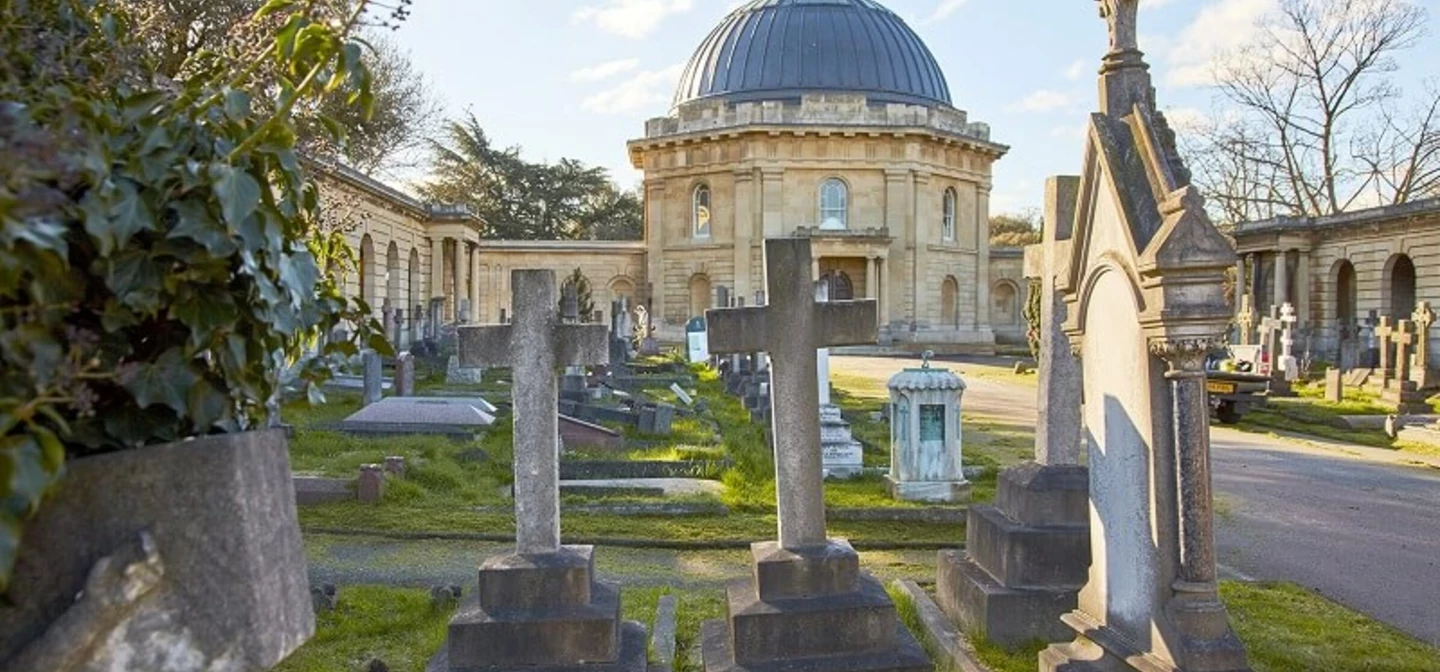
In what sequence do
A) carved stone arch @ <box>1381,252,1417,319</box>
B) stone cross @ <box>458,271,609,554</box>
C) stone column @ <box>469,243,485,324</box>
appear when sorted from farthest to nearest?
1. stone column @ <box>469,243,485,324</box>
2. carved stone arch @ <box>1381,252,1417,319</box>
3. stone cross @ <box>458,271,609,554</box>

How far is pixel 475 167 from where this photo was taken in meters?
57.2

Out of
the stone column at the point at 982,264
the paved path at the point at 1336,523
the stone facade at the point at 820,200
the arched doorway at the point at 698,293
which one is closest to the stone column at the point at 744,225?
the stone facade at the point at 820,200

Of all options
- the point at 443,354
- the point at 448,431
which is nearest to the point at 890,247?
the point at 443,354

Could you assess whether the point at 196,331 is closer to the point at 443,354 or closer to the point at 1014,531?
the point at 1014,531

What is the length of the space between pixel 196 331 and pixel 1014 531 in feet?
15.3

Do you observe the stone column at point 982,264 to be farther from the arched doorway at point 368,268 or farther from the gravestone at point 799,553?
the gravestone at point 799,553

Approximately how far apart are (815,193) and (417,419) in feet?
109

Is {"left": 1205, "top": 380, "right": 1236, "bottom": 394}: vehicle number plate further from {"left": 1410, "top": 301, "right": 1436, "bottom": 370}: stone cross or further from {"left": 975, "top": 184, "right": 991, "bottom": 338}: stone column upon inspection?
{"left": 975, "top": 184, "right": 991, "bottom": 338}: stone column

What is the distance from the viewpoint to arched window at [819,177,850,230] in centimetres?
4459

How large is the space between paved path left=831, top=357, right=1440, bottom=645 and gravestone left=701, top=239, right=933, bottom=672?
3541 millimetres

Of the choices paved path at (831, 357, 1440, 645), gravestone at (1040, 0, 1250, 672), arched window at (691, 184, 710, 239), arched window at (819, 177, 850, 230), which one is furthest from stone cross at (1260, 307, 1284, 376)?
gravestone at (1040, 0, 1250, 672)

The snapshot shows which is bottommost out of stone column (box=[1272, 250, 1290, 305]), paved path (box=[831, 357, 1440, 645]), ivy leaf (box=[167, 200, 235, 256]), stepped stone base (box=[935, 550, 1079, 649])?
paved path (box=[831, 357, 1440, 645])

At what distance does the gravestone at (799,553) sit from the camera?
15.2ft

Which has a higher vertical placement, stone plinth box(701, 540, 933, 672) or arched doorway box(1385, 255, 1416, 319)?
arched doorway box(1385, 255, 1416, 319)
